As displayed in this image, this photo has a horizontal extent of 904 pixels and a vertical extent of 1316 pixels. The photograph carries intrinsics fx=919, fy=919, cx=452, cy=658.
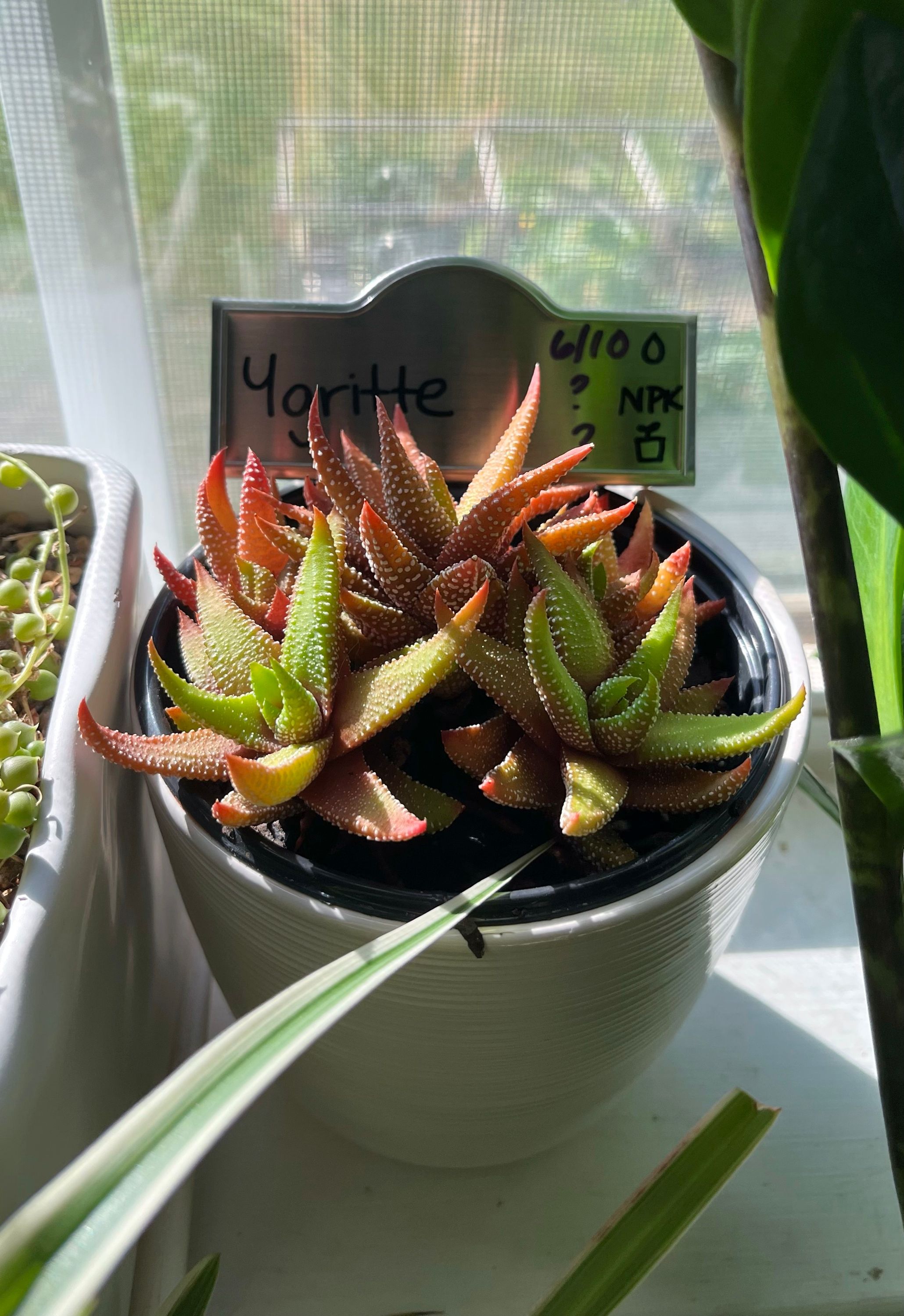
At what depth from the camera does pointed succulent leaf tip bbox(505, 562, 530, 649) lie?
39cm

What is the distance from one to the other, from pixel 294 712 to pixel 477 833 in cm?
11

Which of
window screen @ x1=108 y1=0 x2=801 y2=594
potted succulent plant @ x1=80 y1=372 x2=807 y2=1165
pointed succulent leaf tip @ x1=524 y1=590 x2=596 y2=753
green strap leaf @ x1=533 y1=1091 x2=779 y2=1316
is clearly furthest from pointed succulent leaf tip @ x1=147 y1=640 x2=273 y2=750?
window screen @ x1=108 y1=0 x2=801 y2=594

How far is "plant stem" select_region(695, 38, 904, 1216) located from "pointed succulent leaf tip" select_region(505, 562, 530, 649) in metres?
0.15

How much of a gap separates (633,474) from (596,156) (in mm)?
199

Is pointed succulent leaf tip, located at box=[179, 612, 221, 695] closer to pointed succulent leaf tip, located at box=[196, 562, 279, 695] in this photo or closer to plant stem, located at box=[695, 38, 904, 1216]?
pointed succulent leaf tip, located at box=[196, 562, 279, 695]

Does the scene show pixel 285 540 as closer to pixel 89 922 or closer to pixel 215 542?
pixel 215 542

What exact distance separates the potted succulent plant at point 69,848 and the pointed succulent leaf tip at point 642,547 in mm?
248

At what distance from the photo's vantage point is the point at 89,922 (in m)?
0.37

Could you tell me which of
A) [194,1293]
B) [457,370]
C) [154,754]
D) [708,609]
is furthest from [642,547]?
[194,1293]

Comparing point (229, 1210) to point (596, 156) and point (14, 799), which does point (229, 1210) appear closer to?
point (14, 799)

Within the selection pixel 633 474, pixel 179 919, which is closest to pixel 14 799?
pixel 179 919

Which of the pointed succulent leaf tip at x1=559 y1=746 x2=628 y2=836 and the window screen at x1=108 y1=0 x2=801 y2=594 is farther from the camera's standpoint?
the window screen at x1=108 y1=0 x2=801 y2=594

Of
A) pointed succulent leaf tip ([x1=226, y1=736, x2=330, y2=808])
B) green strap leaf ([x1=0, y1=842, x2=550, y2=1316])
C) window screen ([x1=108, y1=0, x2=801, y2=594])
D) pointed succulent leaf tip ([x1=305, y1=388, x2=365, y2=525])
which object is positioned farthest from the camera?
window screen ([x1=108, y1=0, x2=801, y2=594])

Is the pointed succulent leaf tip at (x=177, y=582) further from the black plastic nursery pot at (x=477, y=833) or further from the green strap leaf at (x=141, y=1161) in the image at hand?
the green strap leaf at (x=141, y=1161)
